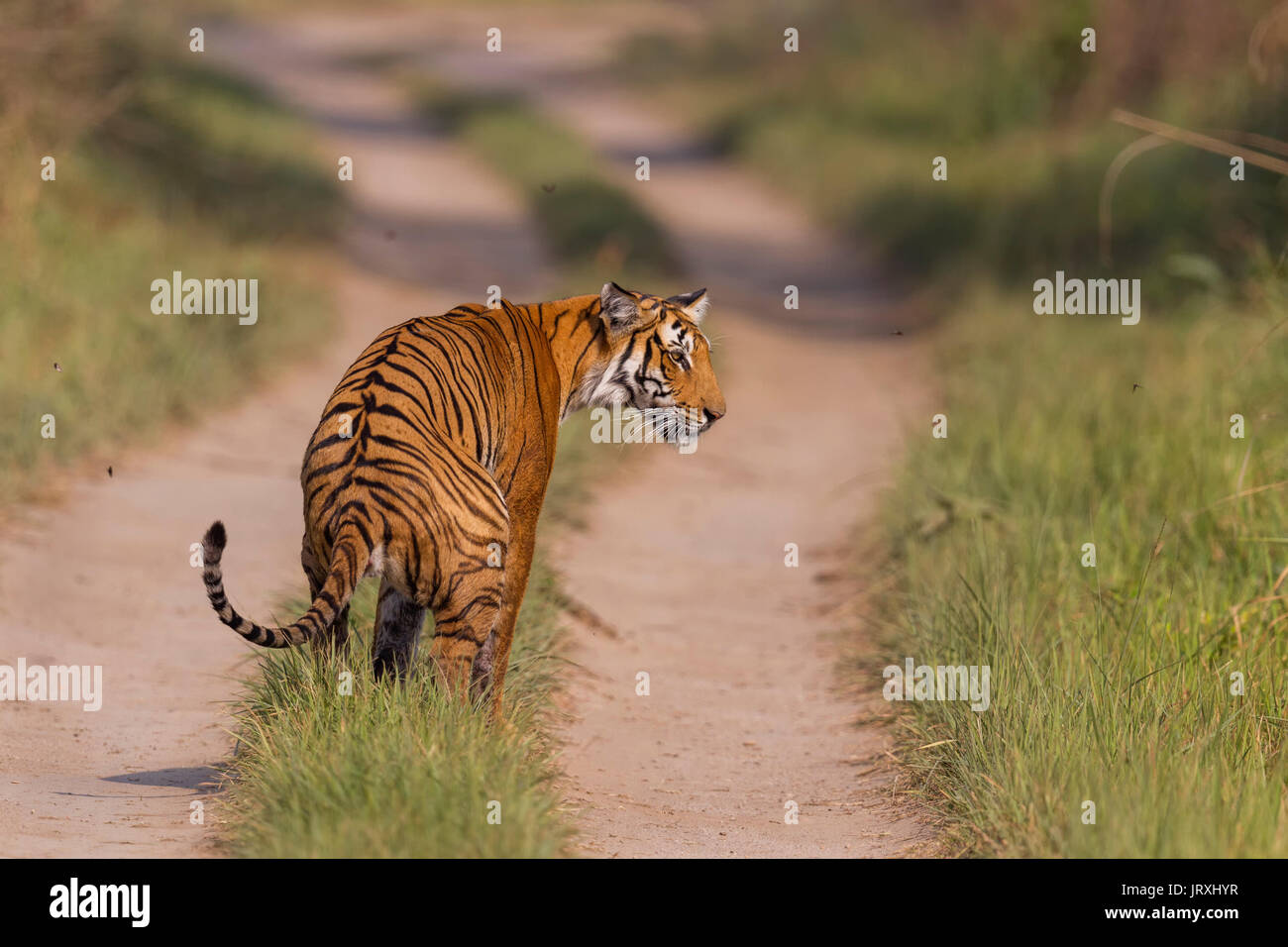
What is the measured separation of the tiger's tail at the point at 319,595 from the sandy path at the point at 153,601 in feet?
2.00

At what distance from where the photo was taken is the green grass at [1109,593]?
441 cm

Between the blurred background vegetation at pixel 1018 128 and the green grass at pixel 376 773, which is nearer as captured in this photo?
the green grass at pixel 376 773

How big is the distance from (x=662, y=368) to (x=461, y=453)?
107 cm

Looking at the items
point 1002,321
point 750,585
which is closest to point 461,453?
point 750,585

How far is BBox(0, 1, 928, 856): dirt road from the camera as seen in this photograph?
16.8 feet

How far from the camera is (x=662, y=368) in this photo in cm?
554

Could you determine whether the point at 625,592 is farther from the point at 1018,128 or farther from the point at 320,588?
the point at 1018,128

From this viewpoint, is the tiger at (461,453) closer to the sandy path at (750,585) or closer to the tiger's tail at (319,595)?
the tiger's tail at (319,595)

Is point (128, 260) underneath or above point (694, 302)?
above

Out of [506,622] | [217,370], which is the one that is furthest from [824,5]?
[506,622]

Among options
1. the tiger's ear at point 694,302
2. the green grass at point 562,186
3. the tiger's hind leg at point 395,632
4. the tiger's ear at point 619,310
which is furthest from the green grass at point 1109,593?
the green grass at point 562,186

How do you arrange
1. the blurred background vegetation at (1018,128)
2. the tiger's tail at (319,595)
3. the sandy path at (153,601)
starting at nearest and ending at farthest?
the tiger's tail at (319,595)
the sandy path at (153,601)
the blurred background vegetation at (1018,128)

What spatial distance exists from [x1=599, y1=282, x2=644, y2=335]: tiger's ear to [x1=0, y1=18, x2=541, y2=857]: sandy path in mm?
1734

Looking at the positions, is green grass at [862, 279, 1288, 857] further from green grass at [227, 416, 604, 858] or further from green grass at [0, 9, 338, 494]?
green grass at [0, 9, 338, 494]
